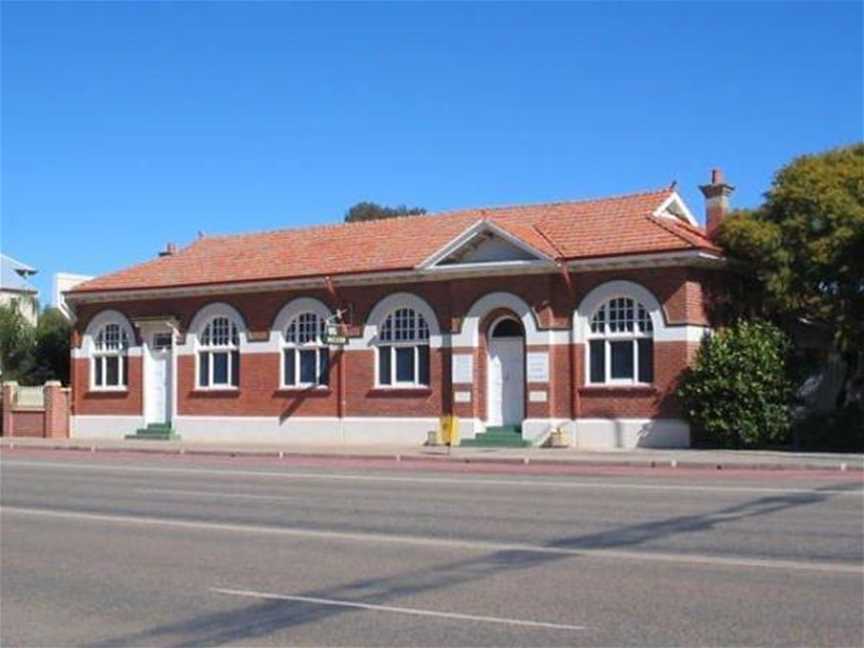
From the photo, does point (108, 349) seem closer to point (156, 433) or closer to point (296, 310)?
point (156, 433)

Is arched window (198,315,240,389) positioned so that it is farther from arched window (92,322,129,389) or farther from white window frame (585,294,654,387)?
white window frame (585,294,654,387)

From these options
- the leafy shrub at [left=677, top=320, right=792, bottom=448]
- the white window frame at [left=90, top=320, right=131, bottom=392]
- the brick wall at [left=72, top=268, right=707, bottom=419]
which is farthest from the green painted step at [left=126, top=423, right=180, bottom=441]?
the leafy shrub at [left=677, top=320, right=792, bottom=448]

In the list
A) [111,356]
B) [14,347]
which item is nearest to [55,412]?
[111,356]

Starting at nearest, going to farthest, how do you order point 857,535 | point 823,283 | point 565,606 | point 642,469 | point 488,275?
1. point 565,606
2. point 857,535
3. point 642,469
4. point 823,283
5. point 488,275

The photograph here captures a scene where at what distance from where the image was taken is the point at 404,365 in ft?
107

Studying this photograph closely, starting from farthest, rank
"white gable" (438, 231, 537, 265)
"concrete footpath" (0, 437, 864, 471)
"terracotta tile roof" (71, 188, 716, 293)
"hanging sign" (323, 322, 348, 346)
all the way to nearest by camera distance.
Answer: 1. "hanging sign" (323, 322, 348, 346)
2. "white gable" (438, 231, 537, 265)
3. "terracotta tile roof" (71, 188, 716, 293)
4. "concrete footpath" (0, 437, 864, 471)

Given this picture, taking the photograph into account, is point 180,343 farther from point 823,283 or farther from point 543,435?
point 823,283

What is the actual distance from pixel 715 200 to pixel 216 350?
15.0 metres

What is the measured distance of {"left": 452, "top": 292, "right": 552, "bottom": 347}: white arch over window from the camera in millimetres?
30203

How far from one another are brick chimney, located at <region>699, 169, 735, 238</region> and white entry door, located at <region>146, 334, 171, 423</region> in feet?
54.5

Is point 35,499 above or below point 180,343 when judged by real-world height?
below

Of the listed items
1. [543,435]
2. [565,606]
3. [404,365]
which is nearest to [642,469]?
[543,435]

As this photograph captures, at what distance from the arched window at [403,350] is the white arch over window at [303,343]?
1.84 meters

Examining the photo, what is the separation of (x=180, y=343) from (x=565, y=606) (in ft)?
94.6
